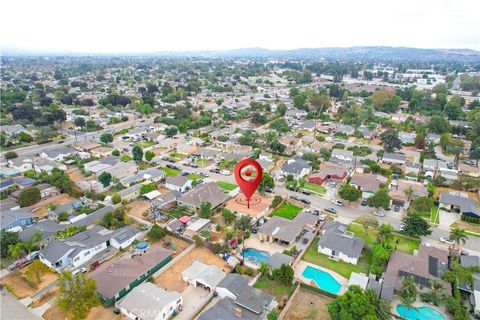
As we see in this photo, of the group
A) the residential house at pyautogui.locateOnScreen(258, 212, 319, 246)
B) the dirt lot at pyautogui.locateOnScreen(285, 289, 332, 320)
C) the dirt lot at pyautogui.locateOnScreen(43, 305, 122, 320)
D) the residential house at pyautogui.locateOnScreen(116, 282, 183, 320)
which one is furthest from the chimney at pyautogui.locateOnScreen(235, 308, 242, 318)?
the residential house at pyautogui.locateOnScreen(258, 212, 319, 246)

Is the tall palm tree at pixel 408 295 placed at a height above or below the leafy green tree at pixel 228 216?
above

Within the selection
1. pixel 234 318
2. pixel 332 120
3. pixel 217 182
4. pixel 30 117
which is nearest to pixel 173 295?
pixel 234 318

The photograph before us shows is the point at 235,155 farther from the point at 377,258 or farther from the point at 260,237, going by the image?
the point at 377,258

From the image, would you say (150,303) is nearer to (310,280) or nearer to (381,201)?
(310,280)

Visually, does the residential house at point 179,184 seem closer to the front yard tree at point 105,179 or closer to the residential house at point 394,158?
the front yard tree at point 105,179

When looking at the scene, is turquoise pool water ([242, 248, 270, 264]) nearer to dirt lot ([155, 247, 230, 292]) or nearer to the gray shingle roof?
dirt lot ([155, 247, 230, 292])

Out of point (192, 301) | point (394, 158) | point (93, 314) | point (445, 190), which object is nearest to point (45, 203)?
point (93, 314)

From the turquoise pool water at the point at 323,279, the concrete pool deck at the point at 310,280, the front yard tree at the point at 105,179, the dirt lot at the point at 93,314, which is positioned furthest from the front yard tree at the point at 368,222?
the front yard tree at the point at 105,179
